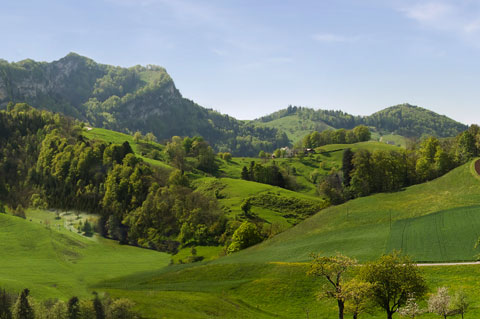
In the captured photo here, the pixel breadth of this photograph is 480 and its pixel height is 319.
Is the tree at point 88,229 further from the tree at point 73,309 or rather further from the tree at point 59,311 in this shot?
the tree at point 59,311

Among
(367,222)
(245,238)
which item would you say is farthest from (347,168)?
(245,238)

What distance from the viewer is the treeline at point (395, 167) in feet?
529

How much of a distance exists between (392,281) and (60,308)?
5053 cm

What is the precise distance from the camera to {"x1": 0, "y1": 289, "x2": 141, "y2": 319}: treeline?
5862 centimetres

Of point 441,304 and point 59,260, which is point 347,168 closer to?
point 59,260

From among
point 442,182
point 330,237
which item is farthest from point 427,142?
point 330,237

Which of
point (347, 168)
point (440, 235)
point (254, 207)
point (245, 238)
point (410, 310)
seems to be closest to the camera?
point (410, 310)

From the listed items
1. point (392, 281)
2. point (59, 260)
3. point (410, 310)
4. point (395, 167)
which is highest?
point (395, 167)

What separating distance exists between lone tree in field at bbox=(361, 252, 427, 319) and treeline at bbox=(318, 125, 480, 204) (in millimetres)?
101726

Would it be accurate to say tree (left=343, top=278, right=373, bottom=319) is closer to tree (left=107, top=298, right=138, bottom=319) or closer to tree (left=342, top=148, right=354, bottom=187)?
tree (left=107, top=298, right=138, bottom=319)

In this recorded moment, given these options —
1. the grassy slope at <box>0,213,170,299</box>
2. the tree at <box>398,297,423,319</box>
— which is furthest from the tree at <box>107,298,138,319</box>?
the tree at <box>398,297,423,319</box>

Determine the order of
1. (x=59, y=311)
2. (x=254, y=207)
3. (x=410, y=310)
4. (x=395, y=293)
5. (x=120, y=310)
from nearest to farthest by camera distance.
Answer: (x=410, y=310), (x=395, y=293), (x=59, y=311), (x=120, y=310), (x=254, y=207)

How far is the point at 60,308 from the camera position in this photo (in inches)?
2393

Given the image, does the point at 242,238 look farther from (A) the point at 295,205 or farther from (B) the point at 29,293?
(B) the point at 29,293
